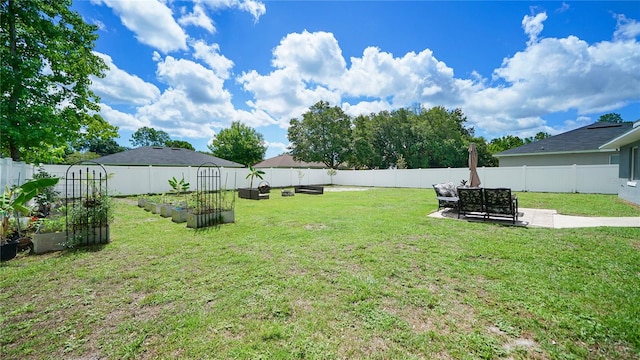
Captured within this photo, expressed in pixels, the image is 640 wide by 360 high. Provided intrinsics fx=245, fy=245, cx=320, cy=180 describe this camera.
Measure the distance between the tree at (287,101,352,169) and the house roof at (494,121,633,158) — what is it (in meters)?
18.1

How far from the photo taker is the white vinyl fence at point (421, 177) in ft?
41.8

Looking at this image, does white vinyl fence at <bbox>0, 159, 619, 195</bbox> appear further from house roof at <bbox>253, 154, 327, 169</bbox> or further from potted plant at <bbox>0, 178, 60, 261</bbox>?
house roof at <bbox>253, 154, 327, 169</bbox>

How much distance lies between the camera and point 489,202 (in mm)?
6645

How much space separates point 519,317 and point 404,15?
12.2m

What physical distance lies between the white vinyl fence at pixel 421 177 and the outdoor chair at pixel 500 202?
10.3 metres

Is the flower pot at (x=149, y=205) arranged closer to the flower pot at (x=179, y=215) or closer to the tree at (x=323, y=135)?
the flower pot at (x=179, y=215)

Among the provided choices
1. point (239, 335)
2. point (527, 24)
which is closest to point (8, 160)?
point (239, 335)

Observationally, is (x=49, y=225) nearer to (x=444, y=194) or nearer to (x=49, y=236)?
(x=49, y=236)

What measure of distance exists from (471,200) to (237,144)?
121ft

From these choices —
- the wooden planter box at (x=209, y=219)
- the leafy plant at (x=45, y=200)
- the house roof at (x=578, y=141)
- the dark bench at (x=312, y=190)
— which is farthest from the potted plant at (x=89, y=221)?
the house roof at (x=578, y=141)

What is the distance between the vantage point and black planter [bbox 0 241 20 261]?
4.04 meters

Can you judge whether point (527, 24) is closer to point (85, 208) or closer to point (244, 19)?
point (244, 19)

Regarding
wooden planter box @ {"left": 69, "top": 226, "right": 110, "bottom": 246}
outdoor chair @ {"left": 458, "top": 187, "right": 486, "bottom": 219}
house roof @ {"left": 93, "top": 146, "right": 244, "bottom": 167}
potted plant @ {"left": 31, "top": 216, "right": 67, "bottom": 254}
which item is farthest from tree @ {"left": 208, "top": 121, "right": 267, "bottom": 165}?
outdoor chair @ {"left": 458, "top": 187, "right": 486, "bottom": 219}

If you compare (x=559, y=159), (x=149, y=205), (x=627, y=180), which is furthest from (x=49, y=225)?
(x=559, y=159)
